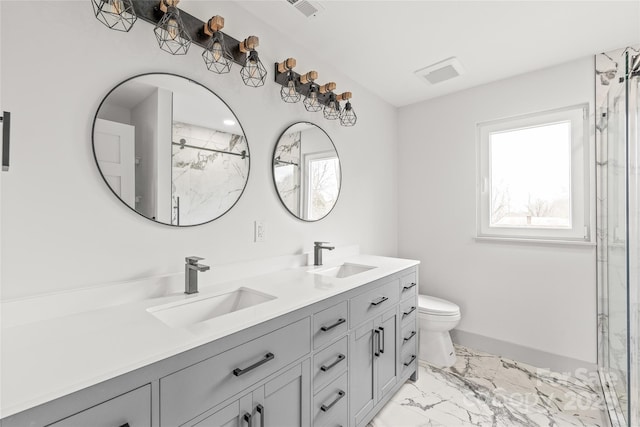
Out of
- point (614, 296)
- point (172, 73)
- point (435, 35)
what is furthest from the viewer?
point (435, 35)

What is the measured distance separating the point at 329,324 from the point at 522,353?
202 cm

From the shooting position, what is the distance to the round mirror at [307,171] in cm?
191

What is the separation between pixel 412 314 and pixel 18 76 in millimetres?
2338

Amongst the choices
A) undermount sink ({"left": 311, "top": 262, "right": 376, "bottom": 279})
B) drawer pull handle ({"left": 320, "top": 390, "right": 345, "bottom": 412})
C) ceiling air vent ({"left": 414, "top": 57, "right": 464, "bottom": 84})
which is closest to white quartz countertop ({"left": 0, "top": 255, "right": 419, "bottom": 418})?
drawer pull handle ({"left": 320, "top": 390, "right": 345, "bottom": 412})

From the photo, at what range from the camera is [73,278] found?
1098 millimetres

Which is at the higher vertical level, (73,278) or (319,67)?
(319,67)

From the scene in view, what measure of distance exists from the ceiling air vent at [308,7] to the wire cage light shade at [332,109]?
1.82 ft

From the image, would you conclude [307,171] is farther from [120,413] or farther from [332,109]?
[120,413]

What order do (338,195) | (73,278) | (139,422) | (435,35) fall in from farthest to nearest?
(338,195) → (435,35) → (73,278) → (139,422)

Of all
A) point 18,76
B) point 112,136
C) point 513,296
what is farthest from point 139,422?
point 513,296

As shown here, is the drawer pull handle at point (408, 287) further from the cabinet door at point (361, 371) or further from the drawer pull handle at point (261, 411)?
the drawer pull handle at point (261, 411)

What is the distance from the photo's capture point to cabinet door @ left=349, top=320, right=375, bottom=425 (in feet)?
4.97

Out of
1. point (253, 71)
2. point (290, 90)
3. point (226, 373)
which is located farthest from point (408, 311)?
point (253, 71)

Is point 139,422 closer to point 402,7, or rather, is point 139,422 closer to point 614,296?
point 402,7
